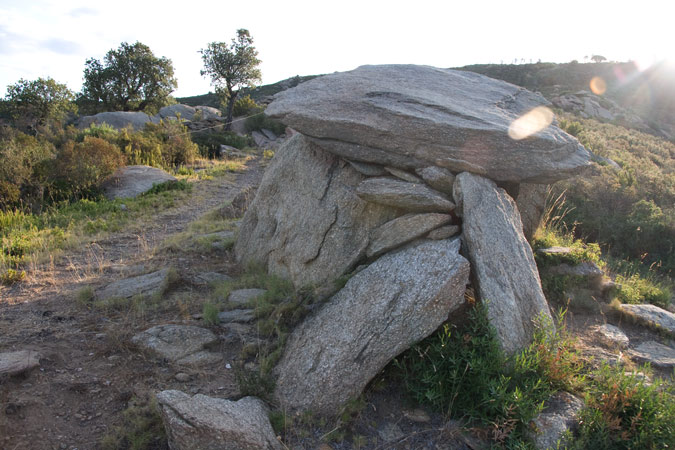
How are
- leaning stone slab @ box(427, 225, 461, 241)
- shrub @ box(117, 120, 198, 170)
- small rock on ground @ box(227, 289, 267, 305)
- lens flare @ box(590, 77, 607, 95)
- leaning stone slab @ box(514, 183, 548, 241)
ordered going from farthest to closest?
lens flare @ box(590, 77, 607, 95)
shrub @ box(117, 120, 198, 170)
leaning stone slab @ box(514, 183, 548, 241)
small rock on ground @ box(227, 289, 267, 305)
leaning stone slab @ box(427, 225, 461, 241)

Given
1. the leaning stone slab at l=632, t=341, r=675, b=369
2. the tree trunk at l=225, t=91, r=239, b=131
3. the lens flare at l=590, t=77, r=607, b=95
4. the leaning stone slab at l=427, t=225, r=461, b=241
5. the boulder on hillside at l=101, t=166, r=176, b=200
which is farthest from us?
the lens flare at l=590, t=77, r=607, b=95

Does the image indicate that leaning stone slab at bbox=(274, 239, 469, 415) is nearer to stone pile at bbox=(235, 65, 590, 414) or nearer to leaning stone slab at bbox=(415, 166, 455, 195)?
stone pile at bbox=(235, 65, 590, 414)

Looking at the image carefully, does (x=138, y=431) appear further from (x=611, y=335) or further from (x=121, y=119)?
(x=121, y=119)

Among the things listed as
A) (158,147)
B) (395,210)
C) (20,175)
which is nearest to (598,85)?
(158,147)

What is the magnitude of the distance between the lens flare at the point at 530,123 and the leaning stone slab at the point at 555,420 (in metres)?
3.55

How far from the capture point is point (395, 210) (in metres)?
6.55

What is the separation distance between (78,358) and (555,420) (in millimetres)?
5197

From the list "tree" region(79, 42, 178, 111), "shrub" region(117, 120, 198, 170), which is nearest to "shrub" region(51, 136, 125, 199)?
"shrub" region(117, 120, 198, 170)

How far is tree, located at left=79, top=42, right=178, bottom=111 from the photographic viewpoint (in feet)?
123

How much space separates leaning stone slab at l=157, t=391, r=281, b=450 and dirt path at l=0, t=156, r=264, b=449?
2.71 ft

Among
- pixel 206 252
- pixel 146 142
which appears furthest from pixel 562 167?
pixel 146 142

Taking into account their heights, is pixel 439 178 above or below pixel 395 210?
above

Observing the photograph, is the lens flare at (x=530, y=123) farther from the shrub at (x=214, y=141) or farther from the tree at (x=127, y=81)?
the tree at (x=127, y=81)

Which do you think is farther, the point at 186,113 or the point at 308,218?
the point at 186,113
